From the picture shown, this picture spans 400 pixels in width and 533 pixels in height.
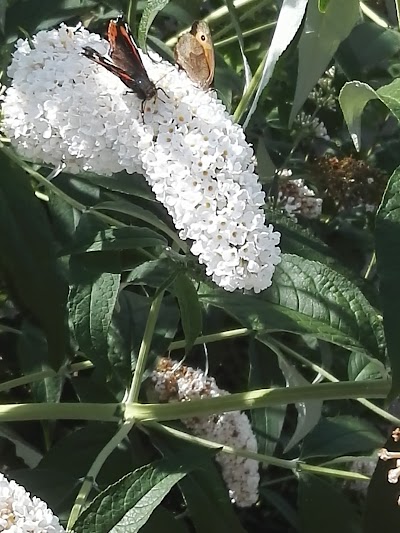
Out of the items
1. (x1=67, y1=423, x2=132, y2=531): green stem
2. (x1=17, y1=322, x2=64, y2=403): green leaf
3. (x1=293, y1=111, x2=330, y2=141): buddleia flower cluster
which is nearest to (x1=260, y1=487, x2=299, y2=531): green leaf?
(x1=17, y1=322, x2=64, y2=403): green leaf

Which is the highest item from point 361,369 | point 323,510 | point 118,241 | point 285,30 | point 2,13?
point 2,13

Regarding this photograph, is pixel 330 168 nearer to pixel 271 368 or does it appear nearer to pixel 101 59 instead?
pixel 271 368

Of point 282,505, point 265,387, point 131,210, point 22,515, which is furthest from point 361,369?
point 22,515

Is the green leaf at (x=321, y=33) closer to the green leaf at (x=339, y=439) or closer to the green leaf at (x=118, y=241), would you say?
the green leaf at (x=118, y=241)

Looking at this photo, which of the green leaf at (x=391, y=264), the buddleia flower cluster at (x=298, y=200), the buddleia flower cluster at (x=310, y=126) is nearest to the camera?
the green leaf at (x=391, y=264)

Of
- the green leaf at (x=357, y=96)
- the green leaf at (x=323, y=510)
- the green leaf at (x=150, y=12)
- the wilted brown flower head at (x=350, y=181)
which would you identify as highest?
the green leaf at (x=150, y=12)

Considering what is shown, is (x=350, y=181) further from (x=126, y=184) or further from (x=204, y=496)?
(x=204, y=496)

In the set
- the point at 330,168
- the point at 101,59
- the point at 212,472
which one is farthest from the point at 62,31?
the point at 330,168

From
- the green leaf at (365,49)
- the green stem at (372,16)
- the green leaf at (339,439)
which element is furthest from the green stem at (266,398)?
the green stem at (372,16)
